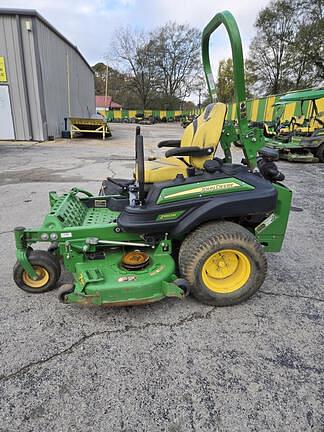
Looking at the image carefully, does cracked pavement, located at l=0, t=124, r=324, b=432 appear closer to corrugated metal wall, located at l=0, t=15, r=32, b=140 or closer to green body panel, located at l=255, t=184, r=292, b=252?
green body panel, located at l=255, t=184, r=292, b=252

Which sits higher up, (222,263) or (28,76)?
(28,76)

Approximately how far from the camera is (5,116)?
41.4ft

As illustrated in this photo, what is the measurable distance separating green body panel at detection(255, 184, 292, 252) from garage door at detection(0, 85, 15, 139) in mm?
13110

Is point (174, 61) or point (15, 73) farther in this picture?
point (174, 61)

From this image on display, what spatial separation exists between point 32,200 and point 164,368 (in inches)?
154

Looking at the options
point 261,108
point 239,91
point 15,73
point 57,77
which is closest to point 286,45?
point 261,108

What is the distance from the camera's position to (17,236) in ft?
7.22

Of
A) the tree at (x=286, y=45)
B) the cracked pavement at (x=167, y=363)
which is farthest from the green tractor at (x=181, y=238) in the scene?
the tree at (x=286, y=45)

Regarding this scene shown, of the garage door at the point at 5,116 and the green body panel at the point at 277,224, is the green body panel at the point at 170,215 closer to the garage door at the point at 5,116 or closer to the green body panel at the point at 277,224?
the green body panel at the point at 277,224

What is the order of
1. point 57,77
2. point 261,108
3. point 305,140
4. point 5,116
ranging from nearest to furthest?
point 305,140
point 5,116
point 57,77
point 261,108

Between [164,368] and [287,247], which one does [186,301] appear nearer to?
[164,368]

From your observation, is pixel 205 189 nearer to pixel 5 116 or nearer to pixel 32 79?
pixel 32 79

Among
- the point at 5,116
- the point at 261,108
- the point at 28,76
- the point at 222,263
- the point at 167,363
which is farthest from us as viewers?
the point at 261,108

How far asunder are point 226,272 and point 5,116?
43.5 feet
